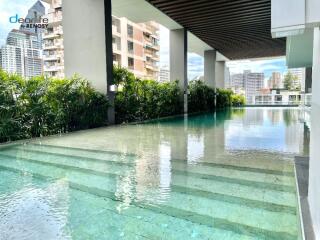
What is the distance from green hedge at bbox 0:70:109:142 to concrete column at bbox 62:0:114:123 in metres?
0.73

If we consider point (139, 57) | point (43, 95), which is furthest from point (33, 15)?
point (43, 95)

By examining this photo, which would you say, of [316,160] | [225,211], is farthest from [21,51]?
[316,160]

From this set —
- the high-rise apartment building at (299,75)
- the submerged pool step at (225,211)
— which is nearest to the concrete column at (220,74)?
the high-rise apartment building at (299,75)

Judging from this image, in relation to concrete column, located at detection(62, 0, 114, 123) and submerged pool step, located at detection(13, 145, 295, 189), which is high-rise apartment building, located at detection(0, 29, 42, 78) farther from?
submerged pool step, located at detection(13, 145, 295, 189)

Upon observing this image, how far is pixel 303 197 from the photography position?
8.14 ft

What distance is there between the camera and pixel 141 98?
11445mm

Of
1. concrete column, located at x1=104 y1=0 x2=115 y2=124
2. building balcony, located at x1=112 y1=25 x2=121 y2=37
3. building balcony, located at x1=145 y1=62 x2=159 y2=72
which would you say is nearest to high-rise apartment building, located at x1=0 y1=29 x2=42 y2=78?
concrete column, located at x1=104 y1=0 x2=115 y2=124

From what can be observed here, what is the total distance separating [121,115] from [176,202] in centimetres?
808

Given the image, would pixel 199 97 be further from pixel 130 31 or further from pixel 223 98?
pixel 130 31

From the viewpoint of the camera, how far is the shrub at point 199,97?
53.7 feet

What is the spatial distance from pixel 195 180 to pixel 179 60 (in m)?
12.1

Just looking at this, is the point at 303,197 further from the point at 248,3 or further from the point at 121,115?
the point at 248,3

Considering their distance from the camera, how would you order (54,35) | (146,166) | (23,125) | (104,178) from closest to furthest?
(104,178)
(146,166)
(23,125)
(54,35)

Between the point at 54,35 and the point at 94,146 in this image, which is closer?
the point at 94,146
